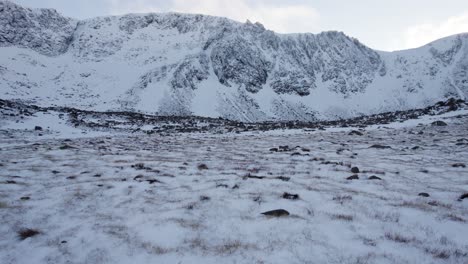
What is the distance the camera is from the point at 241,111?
108562 millimetres

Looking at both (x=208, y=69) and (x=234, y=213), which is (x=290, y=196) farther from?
(x=208, y=69)

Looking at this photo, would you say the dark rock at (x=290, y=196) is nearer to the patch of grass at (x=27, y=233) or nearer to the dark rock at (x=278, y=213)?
the dark rock at (x=278, y=213)

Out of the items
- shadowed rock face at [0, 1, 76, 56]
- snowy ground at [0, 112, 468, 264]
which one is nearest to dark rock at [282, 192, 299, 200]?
snowy ground at [0, 112, 468, 264]

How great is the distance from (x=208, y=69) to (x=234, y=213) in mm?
120568

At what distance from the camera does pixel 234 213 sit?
296 inches

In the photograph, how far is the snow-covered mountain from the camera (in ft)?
333

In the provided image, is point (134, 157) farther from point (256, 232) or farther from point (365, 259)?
point (365, 259)

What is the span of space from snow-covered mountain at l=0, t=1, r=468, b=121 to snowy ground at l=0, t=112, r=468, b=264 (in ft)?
276

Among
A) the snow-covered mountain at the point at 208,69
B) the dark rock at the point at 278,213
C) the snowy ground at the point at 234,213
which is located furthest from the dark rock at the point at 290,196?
the snow-covered mountain at the point at 208,69

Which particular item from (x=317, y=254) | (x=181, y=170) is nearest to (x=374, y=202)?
(x=317, y=254)

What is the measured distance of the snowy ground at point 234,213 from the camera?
5.72m

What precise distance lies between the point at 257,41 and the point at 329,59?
33.9 metres

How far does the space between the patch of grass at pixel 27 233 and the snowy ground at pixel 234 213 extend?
2.8 inches

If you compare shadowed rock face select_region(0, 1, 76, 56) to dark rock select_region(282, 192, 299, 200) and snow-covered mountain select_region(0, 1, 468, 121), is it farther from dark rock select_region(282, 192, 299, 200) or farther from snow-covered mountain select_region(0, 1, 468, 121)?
dark rock select_region(282, 192, 299, 200)
